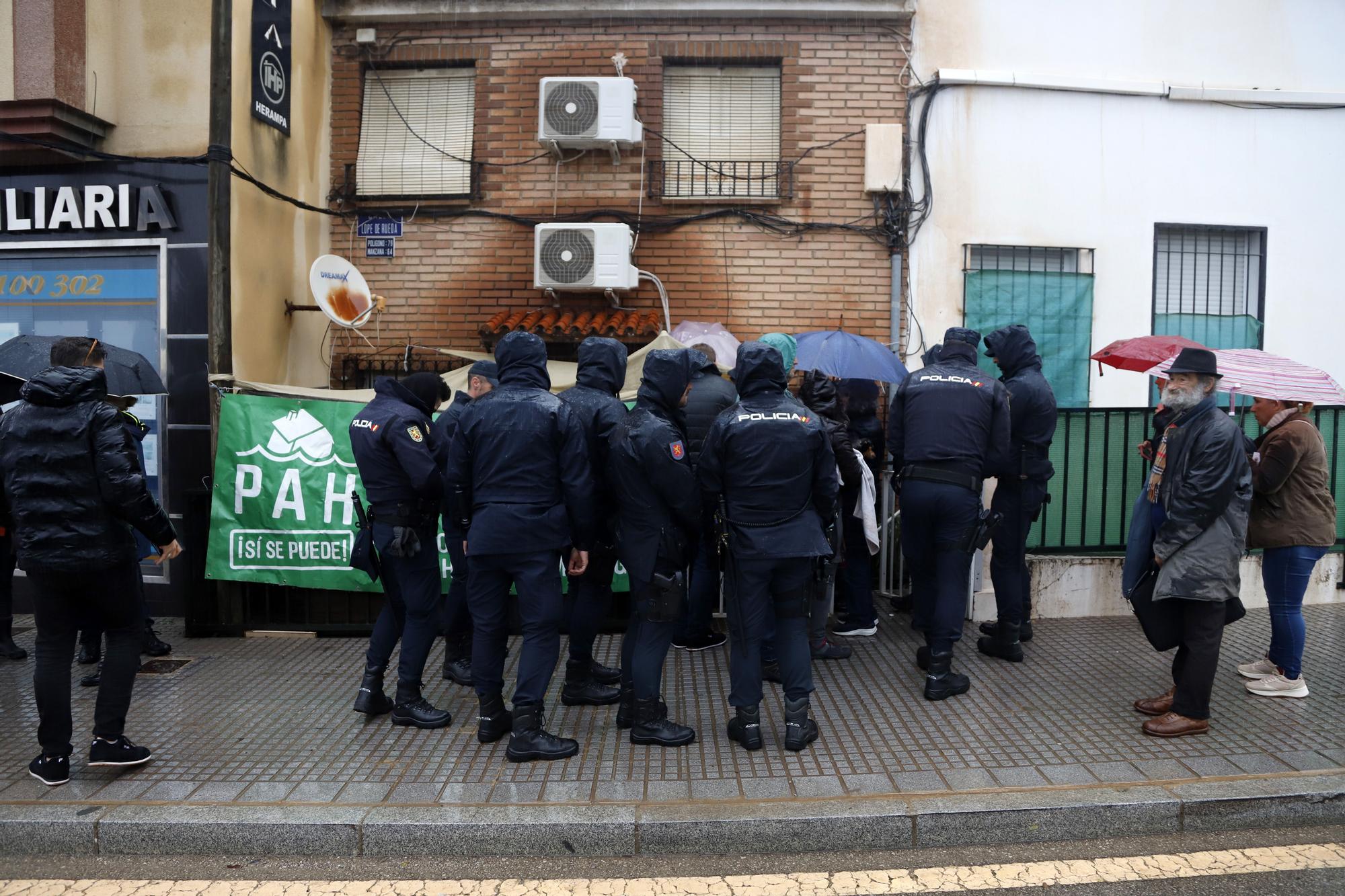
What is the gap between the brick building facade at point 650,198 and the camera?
8844 millimetres

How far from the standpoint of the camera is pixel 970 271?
878 cm

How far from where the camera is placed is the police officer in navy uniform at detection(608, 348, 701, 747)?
4.66 meters

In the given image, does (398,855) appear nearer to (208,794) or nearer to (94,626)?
(208,794)

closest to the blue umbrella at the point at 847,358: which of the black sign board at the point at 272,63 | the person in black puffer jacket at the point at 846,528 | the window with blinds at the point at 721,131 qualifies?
the person in black puffer jacket at the point at 846,528

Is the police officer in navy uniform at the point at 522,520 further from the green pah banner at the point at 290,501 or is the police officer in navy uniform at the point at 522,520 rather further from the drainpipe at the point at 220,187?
the drainpipe at the point at 220,187

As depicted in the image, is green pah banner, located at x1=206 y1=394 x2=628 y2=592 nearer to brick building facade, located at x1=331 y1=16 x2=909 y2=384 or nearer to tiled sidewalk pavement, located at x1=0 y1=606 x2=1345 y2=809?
tiled sidewalk pavement, located at x1=0 y1=606 x2=1345 y2=809

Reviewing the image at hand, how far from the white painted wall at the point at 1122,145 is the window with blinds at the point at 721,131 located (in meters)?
1.43

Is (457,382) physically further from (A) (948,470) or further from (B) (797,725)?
(B) (797,725)

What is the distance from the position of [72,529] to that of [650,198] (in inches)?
232

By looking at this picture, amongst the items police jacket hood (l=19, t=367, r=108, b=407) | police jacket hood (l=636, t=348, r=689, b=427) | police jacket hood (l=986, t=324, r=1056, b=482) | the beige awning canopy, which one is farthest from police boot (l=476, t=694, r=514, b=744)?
police jacket hood (l=986, t=324, r=1056, b=482)

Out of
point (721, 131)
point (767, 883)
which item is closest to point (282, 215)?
point (721, 131)

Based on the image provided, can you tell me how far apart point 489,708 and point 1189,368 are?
12.9 feet

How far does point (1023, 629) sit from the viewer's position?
663cm

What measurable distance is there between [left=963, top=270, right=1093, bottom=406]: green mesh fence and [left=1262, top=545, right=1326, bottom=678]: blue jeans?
3521 millimetres
